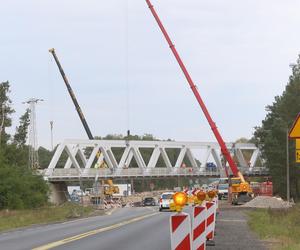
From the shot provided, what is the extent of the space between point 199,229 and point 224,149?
186 feet

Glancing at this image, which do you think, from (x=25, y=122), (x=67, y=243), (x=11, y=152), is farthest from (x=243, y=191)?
(x=25, y=122)

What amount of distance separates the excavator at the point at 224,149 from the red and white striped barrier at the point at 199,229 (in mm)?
50989

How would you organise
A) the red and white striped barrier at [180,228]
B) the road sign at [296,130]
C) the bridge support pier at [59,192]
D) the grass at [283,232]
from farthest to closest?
the bridge support pier at [59,192], the grass at [283,232], the road sign at [296,130], the red and white striped barrier at [180,228]

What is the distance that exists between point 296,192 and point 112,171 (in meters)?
30.0

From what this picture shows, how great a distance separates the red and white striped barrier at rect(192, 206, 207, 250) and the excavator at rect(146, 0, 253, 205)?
5099 cm

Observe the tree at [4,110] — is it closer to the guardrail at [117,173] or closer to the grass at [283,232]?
the guardrail at [117,173]

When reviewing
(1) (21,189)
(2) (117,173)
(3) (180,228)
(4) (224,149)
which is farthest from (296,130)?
(2) (117,173)

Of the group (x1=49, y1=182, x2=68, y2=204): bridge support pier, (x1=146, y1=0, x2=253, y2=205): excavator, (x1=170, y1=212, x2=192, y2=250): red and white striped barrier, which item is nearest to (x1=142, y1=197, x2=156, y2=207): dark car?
(x1=146, y1=0, x2=253, y2=205): excavator

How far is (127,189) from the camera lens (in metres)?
132

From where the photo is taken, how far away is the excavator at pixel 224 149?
6588 centimetres

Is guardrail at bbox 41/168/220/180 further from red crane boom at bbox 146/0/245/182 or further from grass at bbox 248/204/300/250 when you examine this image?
grass at bbox 248/204/300/250

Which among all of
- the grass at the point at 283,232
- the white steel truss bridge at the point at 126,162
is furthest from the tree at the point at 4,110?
the grass at the point at 283,232

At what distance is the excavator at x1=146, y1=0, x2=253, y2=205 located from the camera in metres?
65.9

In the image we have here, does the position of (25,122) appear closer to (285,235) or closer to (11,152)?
(11,152)
